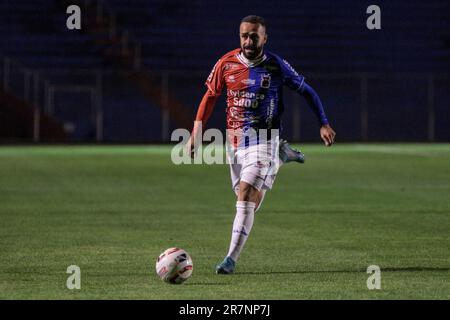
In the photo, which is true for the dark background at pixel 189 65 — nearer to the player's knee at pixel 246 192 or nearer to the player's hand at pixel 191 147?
the player's hand at pixel 191 147

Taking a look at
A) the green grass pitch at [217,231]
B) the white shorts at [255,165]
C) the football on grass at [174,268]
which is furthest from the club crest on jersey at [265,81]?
the football on grass at [174,268]

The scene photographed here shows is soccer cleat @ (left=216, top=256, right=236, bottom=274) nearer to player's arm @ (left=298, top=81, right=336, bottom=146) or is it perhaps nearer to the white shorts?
the white shorts

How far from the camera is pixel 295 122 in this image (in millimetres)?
42719

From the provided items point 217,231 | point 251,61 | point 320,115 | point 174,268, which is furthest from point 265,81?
point 217,231

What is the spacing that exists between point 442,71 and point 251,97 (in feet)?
119

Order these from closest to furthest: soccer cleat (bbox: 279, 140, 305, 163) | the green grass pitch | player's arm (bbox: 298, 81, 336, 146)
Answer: the green grass pitch → player's arm (bbox: 298, 81, 336, 146) → soccer cleat (bbox: 279, 140, 305, 163)

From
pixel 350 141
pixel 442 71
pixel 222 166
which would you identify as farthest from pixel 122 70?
pixel 222 166

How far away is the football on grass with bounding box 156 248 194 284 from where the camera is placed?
9.04 m

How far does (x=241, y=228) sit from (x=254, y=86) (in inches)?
47.7

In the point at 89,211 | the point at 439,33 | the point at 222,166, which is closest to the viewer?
the point at 89,211

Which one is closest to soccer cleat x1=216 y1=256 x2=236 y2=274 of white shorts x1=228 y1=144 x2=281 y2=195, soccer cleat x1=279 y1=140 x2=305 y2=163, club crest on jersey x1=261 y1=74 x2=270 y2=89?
white shorts x1=228 y1=144 x2=281 y2=195

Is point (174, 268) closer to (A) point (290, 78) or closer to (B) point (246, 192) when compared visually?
(B) point (246, 192)
